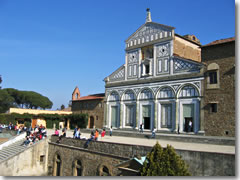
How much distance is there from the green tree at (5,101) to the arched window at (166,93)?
28.1m

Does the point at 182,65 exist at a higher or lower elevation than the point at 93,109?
higher

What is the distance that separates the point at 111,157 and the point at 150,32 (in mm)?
14380

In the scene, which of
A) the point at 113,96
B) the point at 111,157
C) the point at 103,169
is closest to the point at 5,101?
the point at 113,96

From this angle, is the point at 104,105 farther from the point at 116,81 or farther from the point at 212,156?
the point at 212,156

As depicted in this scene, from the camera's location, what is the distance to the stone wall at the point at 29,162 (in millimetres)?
15399

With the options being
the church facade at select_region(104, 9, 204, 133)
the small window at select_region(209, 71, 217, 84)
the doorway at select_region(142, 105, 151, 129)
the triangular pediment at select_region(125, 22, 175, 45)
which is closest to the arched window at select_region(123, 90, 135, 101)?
the church facade at select_region(104, 9, 204, 133)

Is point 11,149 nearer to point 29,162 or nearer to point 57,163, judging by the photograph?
point 29,162

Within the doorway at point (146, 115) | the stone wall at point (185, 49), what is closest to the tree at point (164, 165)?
the doorway at point (146, 115)

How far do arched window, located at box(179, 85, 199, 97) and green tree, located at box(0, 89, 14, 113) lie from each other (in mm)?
30286

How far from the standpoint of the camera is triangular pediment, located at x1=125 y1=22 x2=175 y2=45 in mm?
21756

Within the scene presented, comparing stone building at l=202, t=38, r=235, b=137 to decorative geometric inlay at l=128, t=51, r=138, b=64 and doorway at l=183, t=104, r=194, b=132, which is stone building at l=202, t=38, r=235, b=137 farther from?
decorative geometric inlay at l=128, t=51, r=138, b=64

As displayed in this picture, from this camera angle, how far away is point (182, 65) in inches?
794

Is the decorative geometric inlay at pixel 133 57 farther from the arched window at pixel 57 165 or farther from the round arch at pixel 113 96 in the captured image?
the arched window at pixel 57 165

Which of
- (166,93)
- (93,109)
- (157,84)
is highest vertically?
(157,84)
